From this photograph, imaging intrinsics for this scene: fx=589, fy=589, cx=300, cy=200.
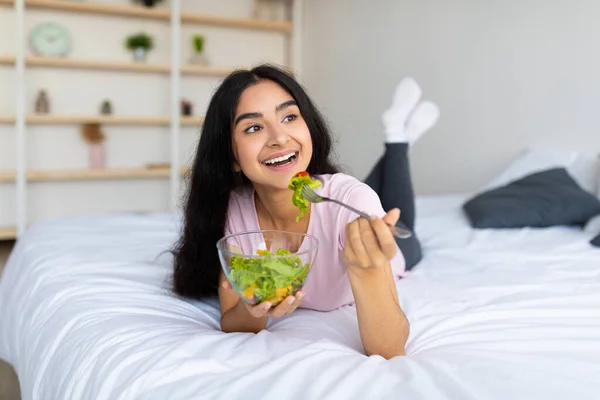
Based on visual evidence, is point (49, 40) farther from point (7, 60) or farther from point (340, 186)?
point (340, 186)

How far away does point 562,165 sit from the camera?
8.59 ft

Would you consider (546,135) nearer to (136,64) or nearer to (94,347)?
(94,347)

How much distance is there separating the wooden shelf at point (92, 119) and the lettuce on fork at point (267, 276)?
3.38m

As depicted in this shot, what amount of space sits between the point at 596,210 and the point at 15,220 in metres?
3.94

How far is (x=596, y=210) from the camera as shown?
2.17 meters

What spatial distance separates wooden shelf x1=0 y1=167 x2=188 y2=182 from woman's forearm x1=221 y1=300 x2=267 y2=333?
2.92 m

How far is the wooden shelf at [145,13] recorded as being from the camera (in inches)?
167

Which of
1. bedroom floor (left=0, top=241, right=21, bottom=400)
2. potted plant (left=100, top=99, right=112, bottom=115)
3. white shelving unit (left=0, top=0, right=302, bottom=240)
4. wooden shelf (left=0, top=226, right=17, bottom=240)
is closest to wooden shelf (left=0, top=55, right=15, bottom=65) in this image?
white shelving unit (left=0, top=0, right=302, bottom=240)

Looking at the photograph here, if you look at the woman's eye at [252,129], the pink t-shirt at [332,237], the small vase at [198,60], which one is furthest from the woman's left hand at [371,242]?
the small vase at [198,60]

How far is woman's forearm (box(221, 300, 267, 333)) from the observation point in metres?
1.16

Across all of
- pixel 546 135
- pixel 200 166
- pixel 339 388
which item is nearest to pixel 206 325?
pixel 200 166

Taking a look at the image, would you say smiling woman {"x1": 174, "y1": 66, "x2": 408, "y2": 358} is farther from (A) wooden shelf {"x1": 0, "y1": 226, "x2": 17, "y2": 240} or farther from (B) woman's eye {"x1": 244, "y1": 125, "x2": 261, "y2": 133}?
(A) wooden shelf {"x1": 0, "y1": 226, "x2": 17, "y2": 240}

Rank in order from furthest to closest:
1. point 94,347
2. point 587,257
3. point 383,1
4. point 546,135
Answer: point 383,1, point 546,135, point 587,257, point 94,347

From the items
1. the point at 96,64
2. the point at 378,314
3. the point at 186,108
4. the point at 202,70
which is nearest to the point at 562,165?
the point at 378,314
